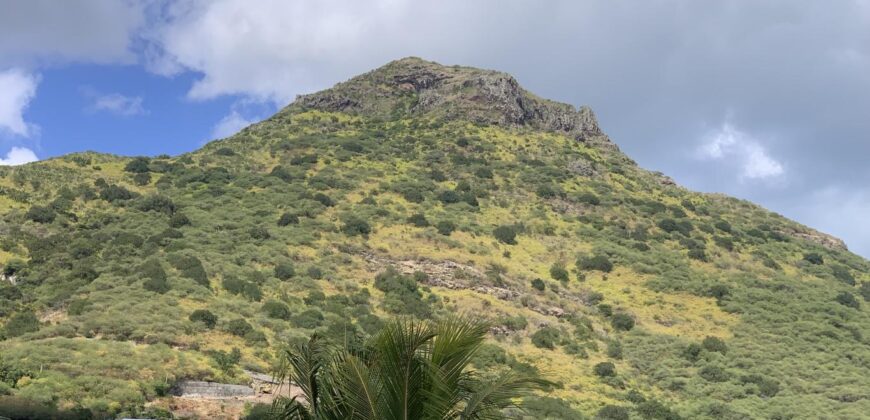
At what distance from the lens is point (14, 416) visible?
55.9 feet

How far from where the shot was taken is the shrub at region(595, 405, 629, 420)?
29.6m

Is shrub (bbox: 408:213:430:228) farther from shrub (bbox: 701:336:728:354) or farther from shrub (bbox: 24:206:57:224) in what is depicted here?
shrub (bbox: 24:206:57:224)

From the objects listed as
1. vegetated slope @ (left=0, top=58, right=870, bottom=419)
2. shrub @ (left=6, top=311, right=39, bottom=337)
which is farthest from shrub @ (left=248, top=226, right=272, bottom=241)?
shrub @ (left=6, top=311, right=39, bottom=337)

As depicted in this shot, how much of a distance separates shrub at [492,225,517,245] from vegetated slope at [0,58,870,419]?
304mm

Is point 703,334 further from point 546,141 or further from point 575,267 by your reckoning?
point 546,141

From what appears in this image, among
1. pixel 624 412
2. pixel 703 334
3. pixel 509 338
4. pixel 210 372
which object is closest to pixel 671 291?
pixel 703 334

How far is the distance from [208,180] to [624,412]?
41881 mm

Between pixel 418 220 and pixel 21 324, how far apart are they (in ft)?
97.1

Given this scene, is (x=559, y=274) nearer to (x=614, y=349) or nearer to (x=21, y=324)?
(x=614, y=349)

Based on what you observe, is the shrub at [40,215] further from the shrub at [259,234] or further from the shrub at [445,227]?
the shrub at [445,227]

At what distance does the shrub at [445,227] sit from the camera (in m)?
50.6

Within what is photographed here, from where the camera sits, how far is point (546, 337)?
38750 mm

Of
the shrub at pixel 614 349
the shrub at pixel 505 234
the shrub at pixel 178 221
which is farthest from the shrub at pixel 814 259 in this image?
the shrub at pixel 178 221

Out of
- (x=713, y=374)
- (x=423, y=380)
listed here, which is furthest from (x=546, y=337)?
(x=423, y=380)
